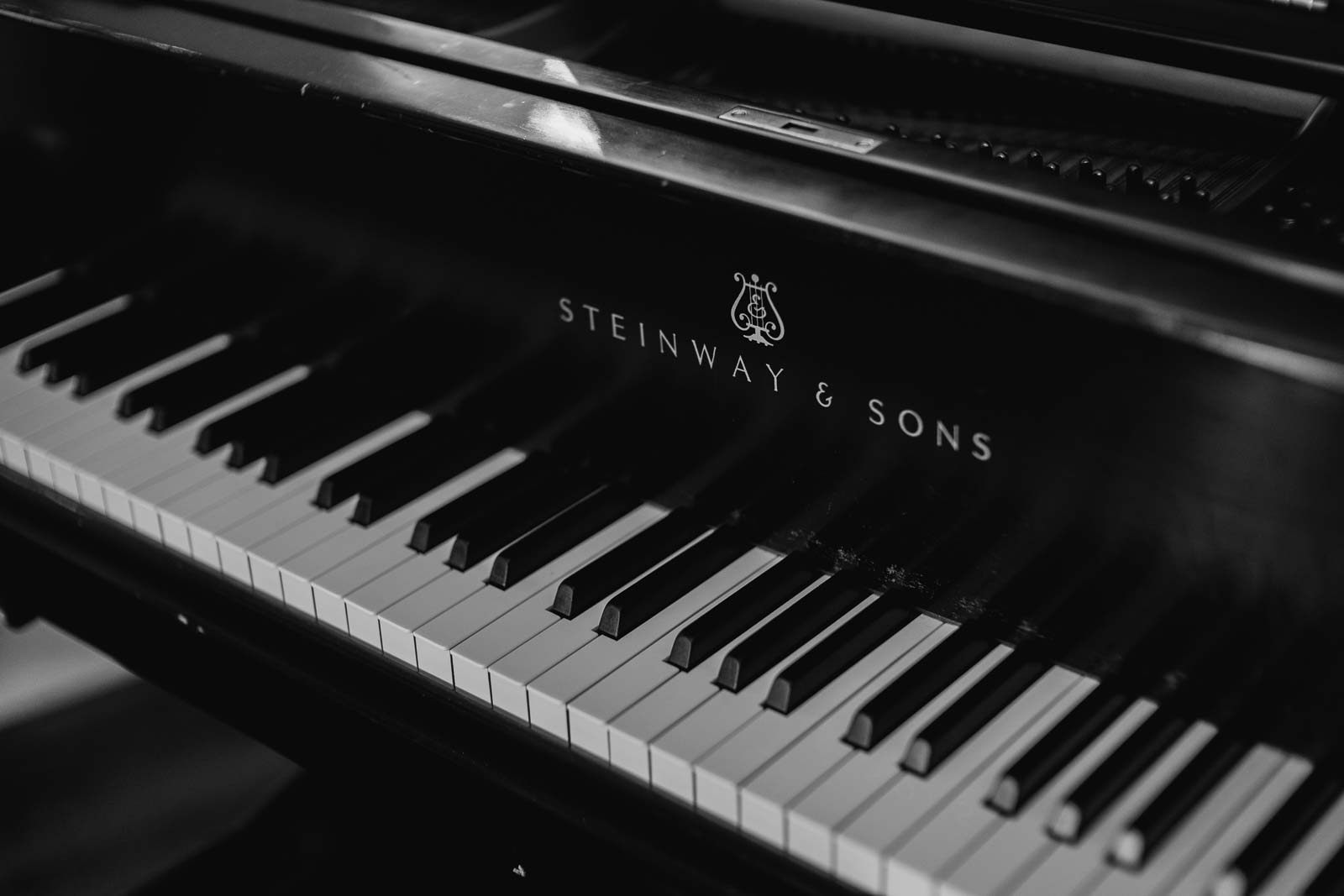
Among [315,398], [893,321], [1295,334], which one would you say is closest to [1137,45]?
[893,321]

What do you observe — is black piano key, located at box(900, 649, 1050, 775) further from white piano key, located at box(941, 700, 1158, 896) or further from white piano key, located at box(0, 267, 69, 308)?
white piano key, located at box(0, 267, 69, 308)

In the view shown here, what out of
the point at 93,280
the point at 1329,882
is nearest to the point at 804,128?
the point at 1329,882

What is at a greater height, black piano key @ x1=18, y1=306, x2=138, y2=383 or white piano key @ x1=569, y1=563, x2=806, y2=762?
black piano key @ x1=18, y1=306, x2=138, y2=383

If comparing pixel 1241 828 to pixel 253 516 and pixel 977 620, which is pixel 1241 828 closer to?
pixel 977 620

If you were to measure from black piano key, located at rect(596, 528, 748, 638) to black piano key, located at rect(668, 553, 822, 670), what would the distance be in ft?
0.18

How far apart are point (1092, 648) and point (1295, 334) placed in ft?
1.34

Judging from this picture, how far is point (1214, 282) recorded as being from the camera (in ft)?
3.89

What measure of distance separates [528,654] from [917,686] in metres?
0.40

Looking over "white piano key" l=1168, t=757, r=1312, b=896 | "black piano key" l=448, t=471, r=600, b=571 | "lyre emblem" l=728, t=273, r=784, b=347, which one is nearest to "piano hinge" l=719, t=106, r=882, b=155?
"lyre emblem" l=728, t=273, r=784, b=347

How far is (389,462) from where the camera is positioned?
5.97 feet

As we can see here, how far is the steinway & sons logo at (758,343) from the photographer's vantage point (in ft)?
4.64

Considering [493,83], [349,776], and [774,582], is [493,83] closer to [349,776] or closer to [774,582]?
[774,582]

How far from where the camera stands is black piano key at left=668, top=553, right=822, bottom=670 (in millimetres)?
1473

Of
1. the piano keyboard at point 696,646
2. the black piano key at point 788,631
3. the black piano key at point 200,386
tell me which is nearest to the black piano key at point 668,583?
the piano keyboard at point 696,646
